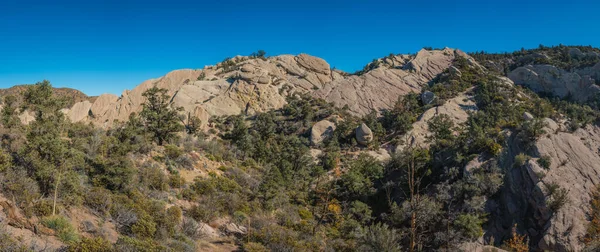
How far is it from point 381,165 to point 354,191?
7307 mm

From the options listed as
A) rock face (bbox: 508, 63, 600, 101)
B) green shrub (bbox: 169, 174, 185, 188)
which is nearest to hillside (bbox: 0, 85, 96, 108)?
green shrub (bbox: 169, 174, 185, 188)

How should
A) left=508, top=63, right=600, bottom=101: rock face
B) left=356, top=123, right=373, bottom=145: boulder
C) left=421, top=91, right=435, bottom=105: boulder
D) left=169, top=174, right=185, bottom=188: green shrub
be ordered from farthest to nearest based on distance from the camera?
1. left=508, top=63, right=600, bottom=101: rock face
2. left=421, top=91, right=435, bottom=105: boulder
3. left=356, top=123, right=373, bottom=145: boulder
4. left=169, top=174, right=185, bottom=188: green shrub

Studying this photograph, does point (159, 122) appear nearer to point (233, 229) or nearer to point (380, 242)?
point (233, 229)

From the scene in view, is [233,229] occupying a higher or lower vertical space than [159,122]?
lower

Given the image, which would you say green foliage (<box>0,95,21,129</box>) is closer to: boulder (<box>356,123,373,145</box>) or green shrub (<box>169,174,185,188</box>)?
green shrub (<box>169,174,185,188</box>)

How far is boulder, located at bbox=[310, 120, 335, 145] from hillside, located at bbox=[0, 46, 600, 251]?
0.73 feet

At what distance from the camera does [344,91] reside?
6431 cm

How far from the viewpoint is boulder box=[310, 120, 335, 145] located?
161 feet

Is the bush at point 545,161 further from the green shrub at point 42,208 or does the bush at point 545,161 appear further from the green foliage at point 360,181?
the green shrub at point 42,208

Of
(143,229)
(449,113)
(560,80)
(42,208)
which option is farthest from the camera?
(560,80)

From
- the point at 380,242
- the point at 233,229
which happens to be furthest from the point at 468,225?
the point at 233,229

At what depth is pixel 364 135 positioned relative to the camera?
153 ft

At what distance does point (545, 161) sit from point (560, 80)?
45.2 meters

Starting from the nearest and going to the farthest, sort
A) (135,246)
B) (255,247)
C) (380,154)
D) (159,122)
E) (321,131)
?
(135,246) < (255,247) < (159,122) < (380,154) < (321,131)
